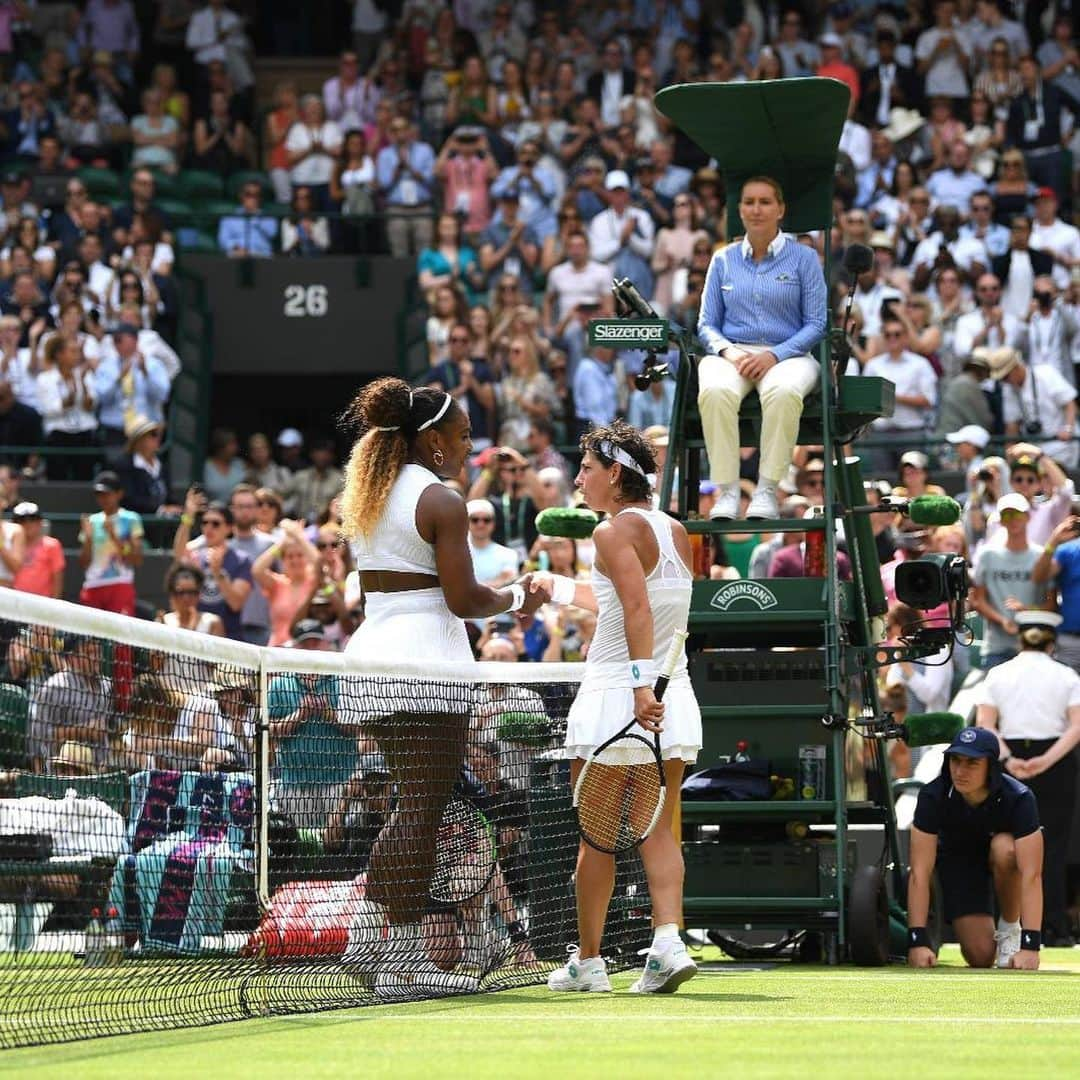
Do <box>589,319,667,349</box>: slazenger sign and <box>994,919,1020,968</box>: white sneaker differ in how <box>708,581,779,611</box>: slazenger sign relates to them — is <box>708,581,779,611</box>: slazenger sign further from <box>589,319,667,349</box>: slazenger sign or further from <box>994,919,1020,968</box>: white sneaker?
<box>994,919,1020,968</box>: white sneaker

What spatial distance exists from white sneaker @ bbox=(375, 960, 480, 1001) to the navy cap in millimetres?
3229

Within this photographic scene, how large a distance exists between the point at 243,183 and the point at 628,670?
1684 cm

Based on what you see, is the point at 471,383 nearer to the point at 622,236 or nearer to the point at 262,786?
the point at 622,236

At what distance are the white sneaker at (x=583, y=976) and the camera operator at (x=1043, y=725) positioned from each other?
5222 mm

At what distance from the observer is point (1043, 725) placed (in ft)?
42.9

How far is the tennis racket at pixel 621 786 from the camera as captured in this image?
8172mm

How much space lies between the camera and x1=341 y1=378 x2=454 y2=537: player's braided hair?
8391 millimetres

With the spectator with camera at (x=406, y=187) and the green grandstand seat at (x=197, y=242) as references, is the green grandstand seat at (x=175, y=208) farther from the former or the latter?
the spectator with camera at (x=406, y=187)

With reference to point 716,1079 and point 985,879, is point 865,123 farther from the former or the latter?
point 716,1079

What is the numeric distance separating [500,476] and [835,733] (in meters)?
6.78

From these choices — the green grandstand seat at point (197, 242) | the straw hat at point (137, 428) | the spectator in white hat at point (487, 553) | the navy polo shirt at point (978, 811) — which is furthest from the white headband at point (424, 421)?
the green grandstand seat at point (197, 242)

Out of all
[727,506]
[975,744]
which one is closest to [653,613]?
[727,506]

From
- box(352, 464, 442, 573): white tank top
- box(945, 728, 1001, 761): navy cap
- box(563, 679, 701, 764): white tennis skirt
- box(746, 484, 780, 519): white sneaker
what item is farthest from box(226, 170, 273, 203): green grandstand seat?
box(563, 679, 701, 764): white tennis skirt

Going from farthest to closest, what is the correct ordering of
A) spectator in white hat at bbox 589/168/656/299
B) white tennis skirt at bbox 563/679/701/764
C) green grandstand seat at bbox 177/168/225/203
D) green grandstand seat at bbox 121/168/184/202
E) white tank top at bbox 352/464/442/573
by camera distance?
1. green grandstand seat at bbox 177/168/225/203
2. green grandstand seat at bbox 121/168/184/202
3. spectator in white hat at bbox 589/168/656/299
4. white tank top at bbox 352/464/442/573
5. white tennis skirt at bbox 563/679/701/764
